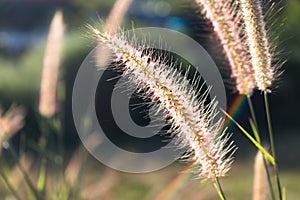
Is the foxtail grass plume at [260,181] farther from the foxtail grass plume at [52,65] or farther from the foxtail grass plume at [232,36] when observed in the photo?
the foxtail grass plume at [52,65]

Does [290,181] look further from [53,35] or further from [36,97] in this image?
[53,35]

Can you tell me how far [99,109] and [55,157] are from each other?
462cm

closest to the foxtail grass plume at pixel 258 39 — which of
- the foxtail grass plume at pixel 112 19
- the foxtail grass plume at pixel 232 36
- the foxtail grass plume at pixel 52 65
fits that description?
the foxtail grass plume at pixel 232 36

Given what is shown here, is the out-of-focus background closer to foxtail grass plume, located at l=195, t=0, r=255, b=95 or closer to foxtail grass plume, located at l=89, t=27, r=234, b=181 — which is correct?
foxtail grass plume, located at l=195, t=0, r=255, b=95

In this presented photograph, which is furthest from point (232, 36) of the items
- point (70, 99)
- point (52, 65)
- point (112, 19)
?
point (70, 99)

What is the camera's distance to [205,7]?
1602 millimetres

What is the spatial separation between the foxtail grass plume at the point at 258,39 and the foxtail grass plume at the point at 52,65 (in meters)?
1.12

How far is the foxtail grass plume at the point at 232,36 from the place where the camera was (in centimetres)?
162

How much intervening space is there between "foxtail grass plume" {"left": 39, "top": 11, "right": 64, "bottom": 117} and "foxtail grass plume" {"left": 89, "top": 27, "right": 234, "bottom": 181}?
1121 millimetres

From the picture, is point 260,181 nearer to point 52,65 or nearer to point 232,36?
point 232,36

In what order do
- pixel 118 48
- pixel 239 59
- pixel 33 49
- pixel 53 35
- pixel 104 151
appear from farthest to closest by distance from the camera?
pixel 33 49, pixel 104 151, pixel 53 35, pixel 239 59, pixel 118 48

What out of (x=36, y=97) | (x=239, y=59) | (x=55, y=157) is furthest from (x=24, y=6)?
(x=239, y=59)

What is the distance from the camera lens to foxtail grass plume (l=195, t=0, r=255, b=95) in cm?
162

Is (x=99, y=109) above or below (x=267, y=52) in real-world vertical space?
below
